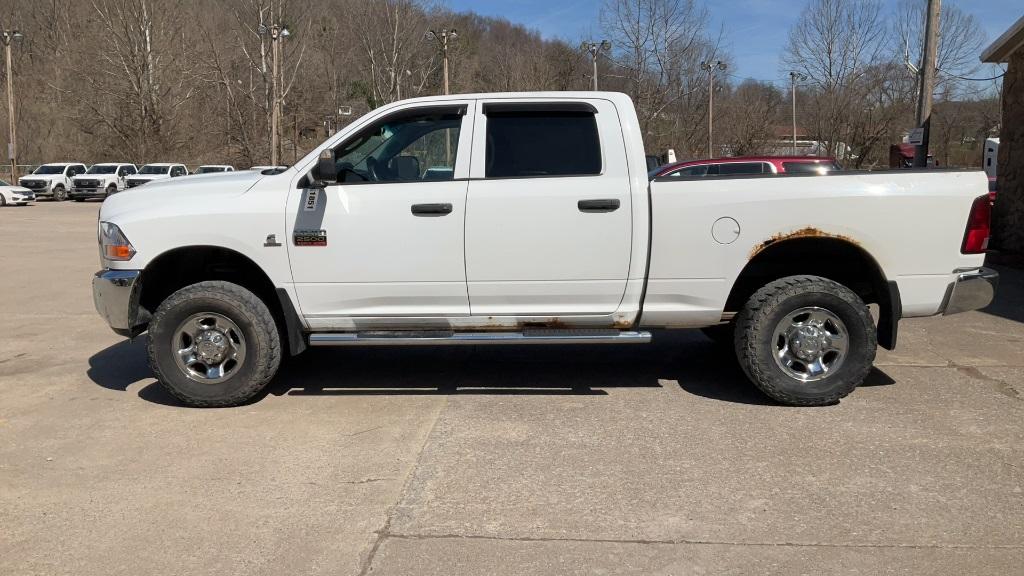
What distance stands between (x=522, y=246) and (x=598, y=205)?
56 cm

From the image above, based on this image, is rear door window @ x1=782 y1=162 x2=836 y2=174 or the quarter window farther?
rear door window @ x1=782 y1=162 x2=836 y2=174

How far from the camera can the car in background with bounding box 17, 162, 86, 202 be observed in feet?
127

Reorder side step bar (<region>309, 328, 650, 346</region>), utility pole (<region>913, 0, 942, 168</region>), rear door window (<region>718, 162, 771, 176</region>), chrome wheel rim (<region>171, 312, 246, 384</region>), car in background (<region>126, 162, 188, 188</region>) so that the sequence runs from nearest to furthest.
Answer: side step bar (<region>309, 328, 650, 346</region>)
chrome wheel rim (<region>171, 312, 246, 384</region>)
utility pole (<region>913, 0, 942, 168</region>)
rear door window (<region>718, 162, 771, 176</region>)
car in background (<region>126, 162, 188, 188</region>)

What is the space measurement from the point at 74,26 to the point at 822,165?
6922 centimetres

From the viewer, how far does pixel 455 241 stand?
519 centimetres

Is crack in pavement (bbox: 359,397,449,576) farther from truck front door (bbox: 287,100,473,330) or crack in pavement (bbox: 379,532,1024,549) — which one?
truck front door (bbox: 287,100,473,330)

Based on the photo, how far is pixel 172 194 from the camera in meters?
5.32

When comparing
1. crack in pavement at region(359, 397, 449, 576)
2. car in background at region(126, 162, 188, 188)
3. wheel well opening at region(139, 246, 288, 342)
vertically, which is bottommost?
crack in pavement at region(359, 397, 449, 576)

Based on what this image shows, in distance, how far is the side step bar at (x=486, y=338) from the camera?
5230 millimetres

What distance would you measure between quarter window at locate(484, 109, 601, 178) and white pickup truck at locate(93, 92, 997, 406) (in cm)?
1

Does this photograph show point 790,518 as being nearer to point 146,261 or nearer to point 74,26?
point 146,261

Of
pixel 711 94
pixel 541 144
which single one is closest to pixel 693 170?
pixel 541 144

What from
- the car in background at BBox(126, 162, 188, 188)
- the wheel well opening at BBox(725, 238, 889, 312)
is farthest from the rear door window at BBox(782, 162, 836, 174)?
the car in background at BBox(126, 162, 188, 188)

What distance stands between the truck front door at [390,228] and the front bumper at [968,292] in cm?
320
